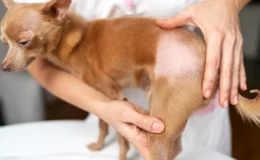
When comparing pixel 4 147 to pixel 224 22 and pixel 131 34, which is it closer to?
pixel 131 34

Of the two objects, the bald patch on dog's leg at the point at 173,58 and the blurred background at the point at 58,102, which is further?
the blurred background at the point at 58,102

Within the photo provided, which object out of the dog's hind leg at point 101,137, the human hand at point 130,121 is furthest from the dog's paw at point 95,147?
the human hand at point 130,121

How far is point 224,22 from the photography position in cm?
72

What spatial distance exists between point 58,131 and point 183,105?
389 mm

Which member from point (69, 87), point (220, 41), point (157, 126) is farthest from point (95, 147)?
point (220, 41)

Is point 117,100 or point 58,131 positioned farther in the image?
point 58,131

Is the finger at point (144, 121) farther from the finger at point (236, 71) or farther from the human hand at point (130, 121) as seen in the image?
the finger at point (236, 71)

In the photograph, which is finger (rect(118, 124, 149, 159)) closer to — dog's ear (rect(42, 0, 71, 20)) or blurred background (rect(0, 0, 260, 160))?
dog's ear (rect(42, 0, 71, 20))

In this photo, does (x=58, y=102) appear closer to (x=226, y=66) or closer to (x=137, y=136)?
(x=137, y=136)

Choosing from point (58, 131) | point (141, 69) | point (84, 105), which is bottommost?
point (58, 131)

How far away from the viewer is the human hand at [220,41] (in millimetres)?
687

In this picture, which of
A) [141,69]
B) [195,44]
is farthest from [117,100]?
[195,44]

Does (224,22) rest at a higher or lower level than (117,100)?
higher

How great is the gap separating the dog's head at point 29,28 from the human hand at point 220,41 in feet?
0.63
